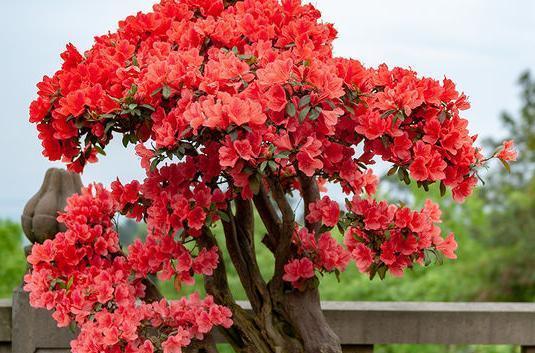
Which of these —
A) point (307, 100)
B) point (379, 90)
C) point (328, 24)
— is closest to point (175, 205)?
point (307, 100)

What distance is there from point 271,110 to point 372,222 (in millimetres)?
531

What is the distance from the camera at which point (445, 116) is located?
82.0 inches

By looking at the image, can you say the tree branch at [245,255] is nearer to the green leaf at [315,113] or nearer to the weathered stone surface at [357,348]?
the green leaf at [315,113]

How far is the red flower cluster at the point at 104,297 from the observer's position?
2.18m

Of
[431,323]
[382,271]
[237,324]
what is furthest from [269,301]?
[431,323]

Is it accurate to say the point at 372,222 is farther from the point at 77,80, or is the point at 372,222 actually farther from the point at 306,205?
the point at 77,80

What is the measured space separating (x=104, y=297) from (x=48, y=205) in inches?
32.7

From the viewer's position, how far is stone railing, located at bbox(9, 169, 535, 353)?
9.82 ft

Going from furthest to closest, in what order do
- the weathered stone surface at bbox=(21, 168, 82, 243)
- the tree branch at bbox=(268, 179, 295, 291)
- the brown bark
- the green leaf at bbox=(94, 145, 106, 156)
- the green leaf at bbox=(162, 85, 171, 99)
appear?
the weathered stone surface at bbox=(21, 168, 82, 243), the brown bark, the green leaf at bbox=(94, 145, 106, 156), the tree branch at bbox=(268, 179, 295, 291), the green leaf at bbox=(162, 85, 171, 99)

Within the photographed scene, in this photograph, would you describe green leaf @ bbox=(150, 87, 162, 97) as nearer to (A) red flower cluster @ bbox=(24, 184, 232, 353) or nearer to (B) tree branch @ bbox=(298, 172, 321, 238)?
(A) red flower cluster @ bbox=(24, 184, 232, 353)

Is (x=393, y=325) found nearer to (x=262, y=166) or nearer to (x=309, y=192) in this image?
(x=309, y=192)

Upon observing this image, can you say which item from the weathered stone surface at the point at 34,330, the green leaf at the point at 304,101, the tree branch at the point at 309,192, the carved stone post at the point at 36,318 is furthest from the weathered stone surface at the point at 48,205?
the green leaf at the point at 304,101

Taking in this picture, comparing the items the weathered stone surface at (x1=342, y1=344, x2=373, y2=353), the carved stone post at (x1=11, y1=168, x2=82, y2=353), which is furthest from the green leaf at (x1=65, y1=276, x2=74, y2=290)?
the weathered stone surface at (x1=342, y1=344, x2=373, y2=353)

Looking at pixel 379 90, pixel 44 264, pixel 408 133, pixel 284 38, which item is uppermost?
pixel 284 38
